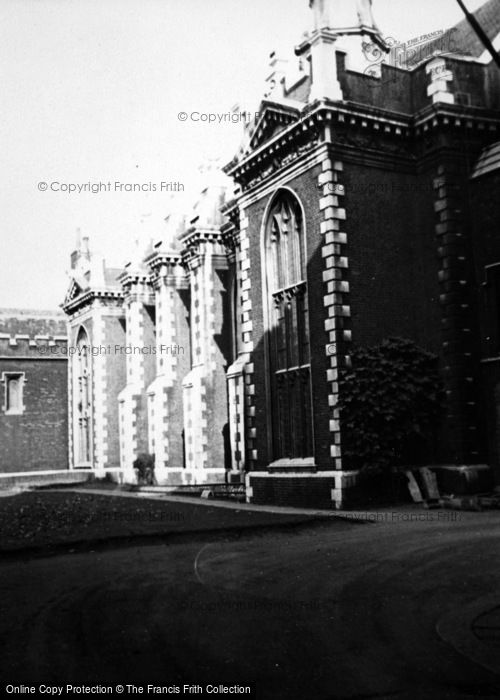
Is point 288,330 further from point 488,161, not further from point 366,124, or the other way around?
point 488,161

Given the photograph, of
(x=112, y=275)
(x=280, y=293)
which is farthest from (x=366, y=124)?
(x=112, y=275)

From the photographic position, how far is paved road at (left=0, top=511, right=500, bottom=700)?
7.00 metres

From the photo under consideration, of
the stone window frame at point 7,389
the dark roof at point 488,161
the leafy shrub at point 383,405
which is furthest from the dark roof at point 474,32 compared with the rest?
the stone window frame at point 7,389

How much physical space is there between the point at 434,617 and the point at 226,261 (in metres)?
29.5

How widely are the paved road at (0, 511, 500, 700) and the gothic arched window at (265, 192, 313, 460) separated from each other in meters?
9.06

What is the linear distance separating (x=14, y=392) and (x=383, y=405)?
35757 millimetres

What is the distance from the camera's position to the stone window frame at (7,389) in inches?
2073

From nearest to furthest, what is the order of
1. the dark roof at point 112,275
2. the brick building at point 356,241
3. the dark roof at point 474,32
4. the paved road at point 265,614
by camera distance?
Answer: the paved road at point 265,614 → the brick building at point 356,241 → the dark roof at point 474,32 → the dark roof at point 112,275

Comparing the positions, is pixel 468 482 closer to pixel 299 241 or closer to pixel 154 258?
pixel 299 241

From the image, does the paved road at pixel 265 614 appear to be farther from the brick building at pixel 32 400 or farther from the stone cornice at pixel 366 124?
the brick building at pixel 32 400

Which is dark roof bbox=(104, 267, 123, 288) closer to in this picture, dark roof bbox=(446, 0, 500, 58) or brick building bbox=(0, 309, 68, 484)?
brick building bbox=(0, 309, 68, 484)

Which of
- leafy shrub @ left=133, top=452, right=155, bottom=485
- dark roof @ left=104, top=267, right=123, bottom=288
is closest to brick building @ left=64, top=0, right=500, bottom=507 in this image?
leafy shrub @ left=133, top=452, right=155, bottom=485

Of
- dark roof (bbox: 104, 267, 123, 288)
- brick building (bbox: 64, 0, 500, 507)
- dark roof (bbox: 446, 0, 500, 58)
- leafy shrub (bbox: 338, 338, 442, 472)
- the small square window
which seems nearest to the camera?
leafy shrub (bbox: 338, 338, 442, 472)

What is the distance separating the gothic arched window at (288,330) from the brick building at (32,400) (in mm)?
29457
